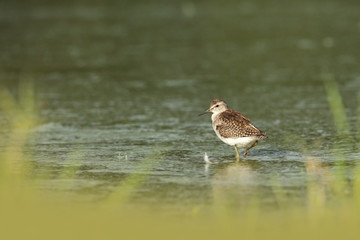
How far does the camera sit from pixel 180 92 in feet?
48.9

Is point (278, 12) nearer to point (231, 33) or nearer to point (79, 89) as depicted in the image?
point (231, 33)

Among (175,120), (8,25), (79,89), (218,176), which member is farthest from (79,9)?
(218,176)

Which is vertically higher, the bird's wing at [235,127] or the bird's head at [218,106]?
the bird's head at [218,106]

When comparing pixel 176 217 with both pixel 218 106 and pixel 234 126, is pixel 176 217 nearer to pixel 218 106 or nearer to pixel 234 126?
pixel 234 126

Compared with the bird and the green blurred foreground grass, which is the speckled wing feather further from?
the green blurred foreground grass

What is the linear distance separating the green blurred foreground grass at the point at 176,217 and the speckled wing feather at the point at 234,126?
1.28 meters

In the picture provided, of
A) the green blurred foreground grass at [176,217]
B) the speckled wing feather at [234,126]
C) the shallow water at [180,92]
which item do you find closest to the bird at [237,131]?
the speckled wing feather at [234,126]

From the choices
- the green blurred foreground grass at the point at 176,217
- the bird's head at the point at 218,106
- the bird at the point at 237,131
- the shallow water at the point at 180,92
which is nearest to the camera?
the green blurred foreground grass at the point at 176,217

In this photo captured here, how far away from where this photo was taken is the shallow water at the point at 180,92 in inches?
350

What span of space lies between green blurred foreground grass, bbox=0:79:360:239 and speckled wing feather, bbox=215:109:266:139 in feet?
4.20

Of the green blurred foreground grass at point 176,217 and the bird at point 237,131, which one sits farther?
the bird at point 237,131

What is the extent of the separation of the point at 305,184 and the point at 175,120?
14.3 feet

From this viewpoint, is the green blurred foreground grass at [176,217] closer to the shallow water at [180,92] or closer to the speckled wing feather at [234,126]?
the shallow water at [180,92]

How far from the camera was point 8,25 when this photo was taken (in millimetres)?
25344
